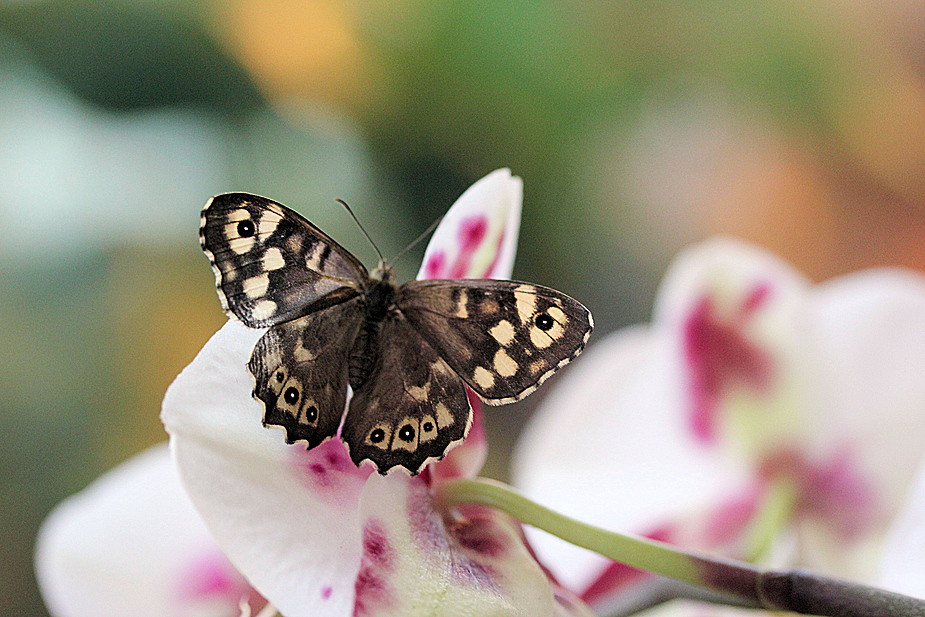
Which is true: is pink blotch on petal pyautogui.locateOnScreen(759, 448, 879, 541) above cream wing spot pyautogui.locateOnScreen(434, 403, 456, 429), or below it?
below

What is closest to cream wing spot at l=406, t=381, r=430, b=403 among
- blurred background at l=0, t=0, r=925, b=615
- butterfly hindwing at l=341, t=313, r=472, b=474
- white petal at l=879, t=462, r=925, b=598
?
butterfly hindwing at l=341, t=313, r=472, b=474

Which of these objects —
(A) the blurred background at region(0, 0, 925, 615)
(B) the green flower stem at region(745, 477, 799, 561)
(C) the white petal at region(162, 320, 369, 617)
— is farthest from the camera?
(A) the blurred background at region(0, 0, 925, 615)

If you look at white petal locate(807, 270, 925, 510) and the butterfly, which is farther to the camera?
white petal locate(807, 270, 925, 510)

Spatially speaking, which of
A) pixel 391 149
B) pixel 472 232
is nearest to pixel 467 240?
pixel 472 232

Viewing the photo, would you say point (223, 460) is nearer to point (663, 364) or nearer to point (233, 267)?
point (233, 267)

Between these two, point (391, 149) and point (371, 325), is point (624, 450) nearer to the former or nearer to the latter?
point (371, 325)

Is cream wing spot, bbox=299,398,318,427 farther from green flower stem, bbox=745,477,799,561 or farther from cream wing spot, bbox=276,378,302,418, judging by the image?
green flower stem, bbox=745,477,799,561
